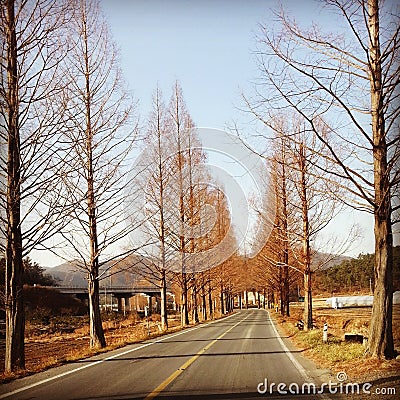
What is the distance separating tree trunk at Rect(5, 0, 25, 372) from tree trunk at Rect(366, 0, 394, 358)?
6962mm

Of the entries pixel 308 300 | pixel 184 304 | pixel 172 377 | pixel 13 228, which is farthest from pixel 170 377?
pixel 184 304

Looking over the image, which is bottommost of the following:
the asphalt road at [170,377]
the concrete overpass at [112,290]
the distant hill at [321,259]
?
the asphalt road at [170,377]

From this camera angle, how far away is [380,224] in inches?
357

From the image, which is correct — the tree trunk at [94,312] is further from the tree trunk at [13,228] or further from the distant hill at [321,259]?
the distant hill at [321,259]

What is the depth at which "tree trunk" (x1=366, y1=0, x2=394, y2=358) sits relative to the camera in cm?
902

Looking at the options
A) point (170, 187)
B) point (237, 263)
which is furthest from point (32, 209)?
point (237, 263)

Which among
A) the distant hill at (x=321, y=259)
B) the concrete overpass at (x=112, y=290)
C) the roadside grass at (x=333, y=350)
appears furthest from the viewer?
the concrete overpass at (x=112, y=290)

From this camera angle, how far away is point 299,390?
7629 millimetres

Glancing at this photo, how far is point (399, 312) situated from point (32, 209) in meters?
9.03

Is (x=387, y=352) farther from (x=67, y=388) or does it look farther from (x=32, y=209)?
(x=32, y=209)

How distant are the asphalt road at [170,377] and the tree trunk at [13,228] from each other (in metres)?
0.96

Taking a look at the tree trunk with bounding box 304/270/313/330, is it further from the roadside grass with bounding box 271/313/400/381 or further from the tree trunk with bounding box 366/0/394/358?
the tree trunk with bounding box 366/0/394/358

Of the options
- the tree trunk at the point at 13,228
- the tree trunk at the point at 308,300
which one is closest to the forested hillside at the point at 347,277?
the tree trunk at the point at 308,300

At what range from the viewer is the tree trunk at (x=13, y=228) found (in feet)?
33.4
